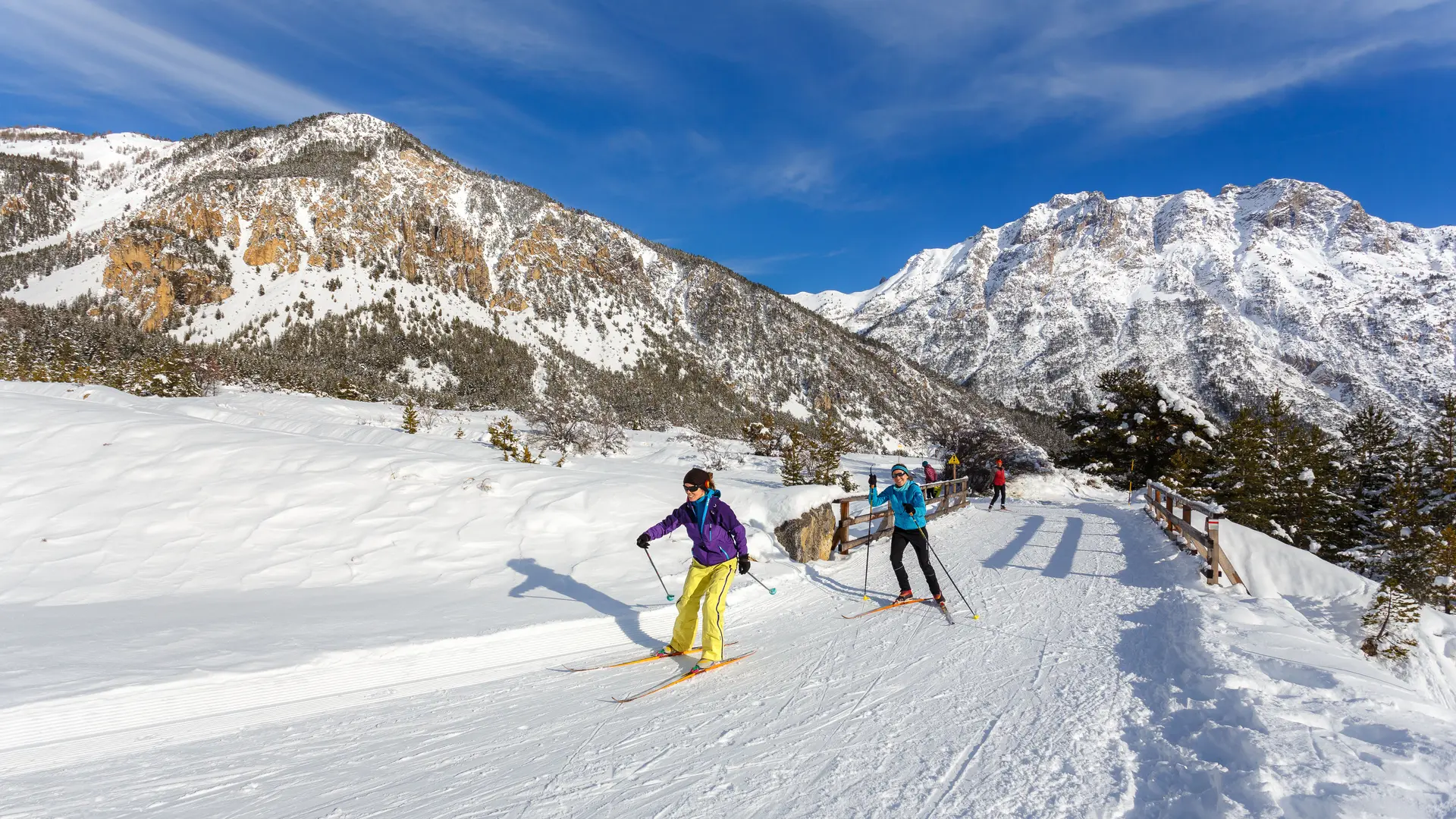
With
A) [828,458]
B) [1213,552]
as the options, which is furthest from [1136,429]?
[1213,552]

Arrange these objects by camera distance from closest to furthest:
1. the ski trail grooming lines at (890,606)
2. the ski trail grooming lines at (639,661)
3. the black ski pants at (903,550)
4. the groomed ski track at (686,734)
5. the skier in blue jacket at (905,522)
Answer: the groomed ski track at (686,734) < the ski trail grooming lines at (639,661) < the ski trail grooming lines at (890,606) < the black ski pants at (903,550) < the skier in blue jacket at (905,522)

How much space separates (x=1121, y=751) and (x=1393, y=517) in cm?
1987

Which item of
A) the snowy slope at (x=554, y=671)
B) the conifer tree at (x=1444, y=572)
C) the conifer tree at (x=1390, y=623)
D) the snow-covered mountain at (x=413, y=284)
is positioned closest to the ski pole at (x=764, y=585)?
the snowy slope at (x=554, y=671)

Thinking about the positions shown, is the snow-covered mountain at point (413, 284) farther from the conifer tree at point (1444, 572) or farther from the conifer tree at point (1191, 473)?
the conifer tree at point (1444, 572)

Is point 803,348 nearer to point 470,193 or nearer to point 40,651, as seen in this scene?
point 470,193

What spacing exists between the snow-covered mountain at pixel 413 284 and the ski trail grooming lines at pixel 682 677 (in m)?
54.8

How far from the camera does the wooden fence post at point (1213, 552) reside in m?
7.18

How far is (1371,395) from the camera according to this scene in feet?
571

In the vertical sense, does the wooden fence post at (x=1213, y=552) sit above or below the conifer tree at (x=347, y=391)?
below

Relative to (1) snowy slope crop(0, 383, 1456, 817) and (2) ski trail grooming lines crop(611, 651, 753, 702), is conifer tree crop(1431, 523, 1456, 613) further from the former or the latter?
(2) ski trail grooming lines crop(611, 651, 753, 702)

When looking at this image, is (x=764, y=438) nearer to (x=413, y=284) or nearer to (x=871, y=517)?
(x=871, y=517)

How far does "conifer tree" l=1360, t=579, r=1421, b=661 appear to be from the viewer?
598 cm

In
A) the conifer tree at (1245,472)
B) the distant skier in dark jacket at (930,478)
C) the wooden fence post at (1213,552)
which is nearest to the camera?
the wooden fence post at (1213,552)

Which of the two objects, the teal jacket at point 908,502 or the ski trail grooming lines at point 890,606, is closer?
the ski trail grooming lines at point 890,606
